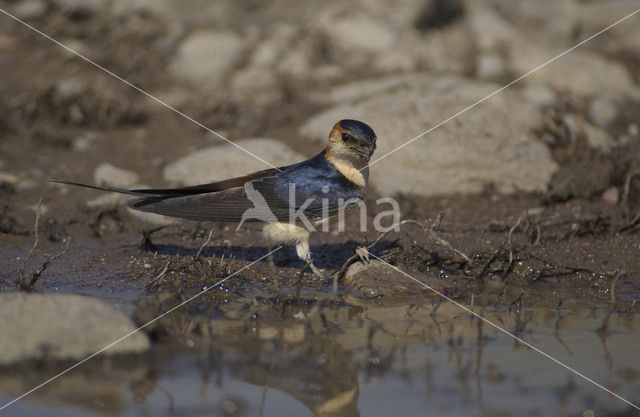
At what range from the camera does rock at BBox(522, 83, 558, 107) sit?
7.64 m

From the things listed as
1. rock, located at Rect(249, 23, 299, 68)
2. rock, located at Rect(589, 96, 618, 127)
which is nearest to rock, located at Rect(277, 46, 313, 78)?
rock, located at Rect(249, 23, 299, 68)

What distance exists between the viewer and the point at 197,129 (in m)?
7.88

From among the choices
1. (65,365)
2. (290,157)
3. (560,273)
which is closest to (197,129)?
(290,157)

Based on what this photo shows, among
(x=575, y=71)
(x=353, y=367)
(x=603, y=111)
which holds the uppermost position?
(x=575, y=71)

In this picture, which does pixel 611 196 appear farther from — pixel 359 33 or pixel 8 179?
pixel 8 179

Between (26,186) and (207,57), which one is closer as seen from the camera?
(26,186)

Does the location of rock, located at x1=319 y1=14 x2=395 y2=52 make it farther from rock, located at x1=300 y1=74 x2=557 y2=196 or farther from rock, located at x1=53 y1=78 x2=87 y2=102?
rock, located at x1=53 y1=78 x2=87 y2=102

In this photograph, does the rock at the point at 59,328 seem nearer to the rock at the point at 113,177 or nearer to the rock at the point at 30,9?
the rock at the point at 113,177

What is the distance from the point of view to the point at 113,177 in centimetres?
686

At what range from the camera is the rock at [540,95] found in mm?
7637

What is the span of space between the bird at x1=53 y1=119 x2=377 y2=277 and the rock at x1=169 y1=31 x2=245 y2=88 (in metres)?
3.42

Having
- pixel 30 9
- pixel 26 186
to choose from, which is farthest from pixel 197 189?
pixel 30 9

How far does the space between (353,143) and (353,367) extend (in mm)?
2158

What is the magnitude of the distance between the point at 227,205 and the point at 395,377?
1989mm
